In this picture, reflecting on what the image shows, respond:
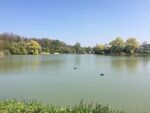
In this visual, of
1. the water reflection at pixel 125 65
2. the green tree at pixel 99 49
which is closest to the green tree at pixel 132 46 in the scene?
the green tree at pixel 99 49

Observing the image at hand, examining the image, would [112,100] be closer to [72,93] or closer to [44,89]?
[72,93]

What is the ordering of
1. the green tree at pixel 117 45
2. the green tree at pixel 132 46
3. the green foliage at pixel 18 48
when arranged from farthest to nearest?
1. the green tree at pixel 117 45
2. the green tree at pixel 132 46
3. the green foliage at pixel 18 48

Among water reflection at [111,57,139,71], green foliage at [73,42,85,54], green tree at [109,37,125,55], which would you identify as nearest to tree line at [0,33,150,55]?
green tree at [109,37,125,55]

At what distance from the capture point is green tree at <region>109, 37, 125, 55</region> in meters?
68.9

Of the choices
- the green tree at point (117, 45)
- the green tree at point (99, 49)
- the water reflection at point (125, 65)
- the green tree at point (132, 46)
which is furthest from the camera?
the green tree at point (99, 49)

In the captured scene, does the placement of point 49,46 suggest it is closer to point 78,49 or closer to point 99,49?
point 99,49

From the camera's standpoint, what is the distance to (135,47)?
2601 inches

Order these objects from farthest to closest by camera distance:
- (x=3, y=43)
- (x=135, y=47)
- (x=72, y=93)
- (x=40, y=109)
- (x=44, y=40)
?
(x=44, y=40)
(x=135, y=47)
(x=3, y=43)
(x=72, y=93)
(x=40, y=109)

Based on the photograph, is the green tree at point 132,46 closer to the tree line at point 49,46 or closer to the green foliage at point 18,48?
the tree line at point 49,46

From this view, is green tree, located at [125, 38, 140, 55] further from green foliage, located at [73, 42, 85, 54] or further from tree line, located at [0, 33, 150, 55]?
green foliage, located at [73, 42, 85, 54]

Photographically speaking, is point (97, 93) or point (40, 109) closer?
point (40, 109)

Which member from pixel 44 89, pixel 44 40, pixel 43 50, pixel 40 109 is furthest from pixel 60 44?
pixel 40 109

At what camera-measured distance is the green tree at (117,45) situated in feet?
226

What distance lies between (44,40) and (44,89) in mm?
70734
